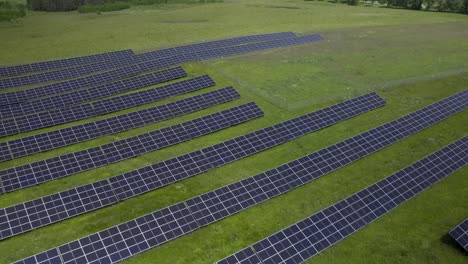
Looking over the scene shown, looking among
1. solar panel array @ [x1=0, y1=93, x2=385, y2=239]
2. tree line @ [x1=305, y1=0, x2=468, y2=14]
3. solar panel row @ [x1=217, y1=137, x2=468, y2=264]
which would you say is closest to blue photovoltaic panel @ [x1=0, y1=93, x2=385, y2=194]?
solar panel array @ [x1=0, y1=93, x2=385, y2=239]

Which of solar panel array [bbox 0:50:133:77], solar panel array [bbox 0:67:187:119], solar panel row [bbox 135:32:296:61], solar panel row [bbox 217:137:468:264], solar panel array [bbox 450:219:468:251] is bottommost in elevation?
solar panel array [bbox 0:50:133:77]

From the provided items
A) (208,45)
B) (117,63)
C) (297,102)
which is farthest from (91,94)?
(297,102)

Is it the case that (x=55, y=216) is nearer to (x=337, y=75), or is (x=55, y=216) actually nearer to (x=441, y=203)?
(x=441, y=203)

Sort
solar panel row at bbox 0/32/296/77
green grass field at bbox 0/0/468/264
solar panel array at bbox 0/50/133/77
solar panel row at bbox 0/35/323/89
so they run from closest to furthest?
1. green grass field at bbox 0/0/468/264
2. solar panel row at bbox 0/35/323/89
3. solar panel array at bbox 0/50/133/77
4. solar panel row at bbox 0/32/296/77

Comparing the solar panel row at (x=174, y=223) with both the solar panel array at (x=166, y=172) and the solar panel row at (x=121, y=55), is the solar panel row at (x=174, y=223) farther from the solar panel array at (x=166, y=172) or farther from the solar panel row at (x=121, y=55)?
the solar panel row at (x=121, y=55)

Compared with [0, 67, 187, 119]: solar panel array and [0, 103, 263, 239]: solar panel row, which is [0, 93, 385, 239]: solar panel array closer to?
[0, 103, 263, 239]: solar panel row

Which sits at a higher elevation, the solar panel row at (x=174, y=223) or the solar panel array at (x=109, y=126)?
the solar panel row at (x=174, y=223)

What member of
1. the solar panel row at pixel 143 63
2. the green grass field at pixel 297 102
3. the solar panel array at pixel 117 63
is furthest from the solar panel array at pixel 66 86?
the green grass field at pixel 297 102

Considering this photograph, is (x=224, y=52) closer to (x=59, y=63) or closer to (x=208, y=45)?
(x=208, y=45)
